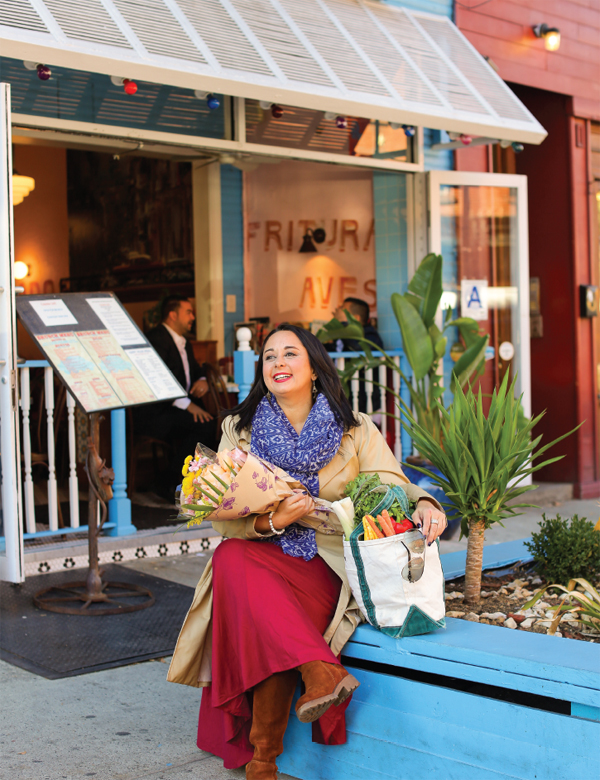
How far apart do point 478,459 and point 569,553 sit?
26.6 inches

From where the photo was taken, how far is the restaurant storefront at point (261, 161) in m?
4.89

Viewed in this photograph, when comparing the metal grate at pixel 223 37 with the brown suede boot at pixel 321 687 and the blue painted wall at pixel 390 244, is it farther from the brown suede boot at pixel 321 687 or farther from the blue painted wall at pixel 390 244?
the brown suede boot at pixel 321 687

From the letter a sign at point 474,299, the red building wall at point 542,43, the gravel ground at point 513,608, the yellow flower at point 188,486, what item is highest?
the red building wall at point 542,43

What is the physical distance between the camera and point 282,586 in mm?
2680

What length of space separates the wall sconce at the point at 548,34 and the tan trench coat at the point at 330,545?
19.2ft

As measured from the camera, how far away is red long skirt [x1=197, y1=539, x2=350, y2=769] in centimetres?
255

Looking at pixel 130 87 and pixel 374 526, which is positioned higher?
pixel 130 87

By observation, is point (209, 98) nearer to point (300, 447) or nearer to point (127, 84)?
point (127, 84)

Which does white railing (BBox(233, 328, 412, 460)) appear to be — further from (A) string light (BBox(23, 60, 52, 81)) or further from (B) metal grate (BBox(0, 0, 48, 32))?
(B) metal grate (BBox(0, 0, 48, 32))

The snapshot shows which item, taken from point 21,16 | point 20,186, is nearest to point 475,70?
point 21,16

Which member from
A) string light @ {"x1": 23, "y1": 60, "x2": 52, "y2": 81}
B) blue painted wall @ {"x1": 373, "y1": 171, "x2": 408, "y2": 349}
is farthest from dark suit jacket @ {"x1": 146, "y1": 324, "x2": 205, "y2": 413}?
string light @ {"x1": 23, "y1": 60, "x2": 52, "y2": 81}

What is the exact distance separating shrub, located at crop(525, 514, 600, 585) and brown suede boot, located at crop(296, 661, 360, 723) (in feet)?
3.95

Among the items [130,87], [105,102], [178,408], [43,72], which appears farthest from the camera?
[178,408]

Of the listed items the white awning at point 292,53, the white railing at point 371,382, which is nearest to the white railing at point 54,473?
the white railing at point 371,382
